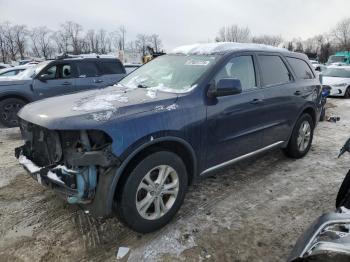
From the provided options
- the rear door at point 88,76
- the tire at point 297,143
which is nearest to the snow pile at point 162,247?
the tire at point 297,143

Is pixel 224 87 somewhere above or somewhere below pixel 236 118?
above

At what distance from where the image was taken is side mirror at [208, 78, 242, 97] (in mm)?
3459

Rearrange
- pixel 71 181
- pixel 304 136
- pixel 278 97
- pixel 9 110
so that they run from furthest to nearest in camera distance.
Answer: pixel 9 110 → pixel 304 136 → pixel 278 97 → pixel 71 181

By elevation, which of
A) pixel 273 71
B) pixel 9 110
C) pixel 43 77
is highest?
pixel 273 71

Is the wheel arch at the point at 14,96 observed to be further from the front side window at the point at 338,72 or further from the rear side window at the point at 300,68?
the front side window at the point at 338,72

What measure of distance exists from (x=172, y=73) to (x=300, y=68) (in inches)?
96.8

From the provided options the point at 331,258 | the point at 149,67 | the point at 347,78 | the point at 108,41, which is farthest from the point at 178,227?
the point at 108,41

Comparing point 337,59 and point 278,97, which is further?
point 337,59

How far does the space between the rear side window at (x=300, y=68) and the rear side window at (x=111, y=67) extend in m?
5.62

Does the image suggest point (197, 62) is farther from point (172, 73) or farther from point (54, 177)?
point (54, 177)

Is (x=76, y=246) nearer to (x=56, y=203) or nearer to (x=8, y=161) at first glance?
(x=56, y=203)

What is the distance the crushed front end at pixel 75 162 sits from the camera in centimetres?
267

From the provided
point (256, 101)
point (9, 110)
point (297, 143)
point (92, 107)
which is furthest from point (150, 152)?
point (9, 110)

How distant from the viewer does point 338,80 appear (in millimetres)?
14617
